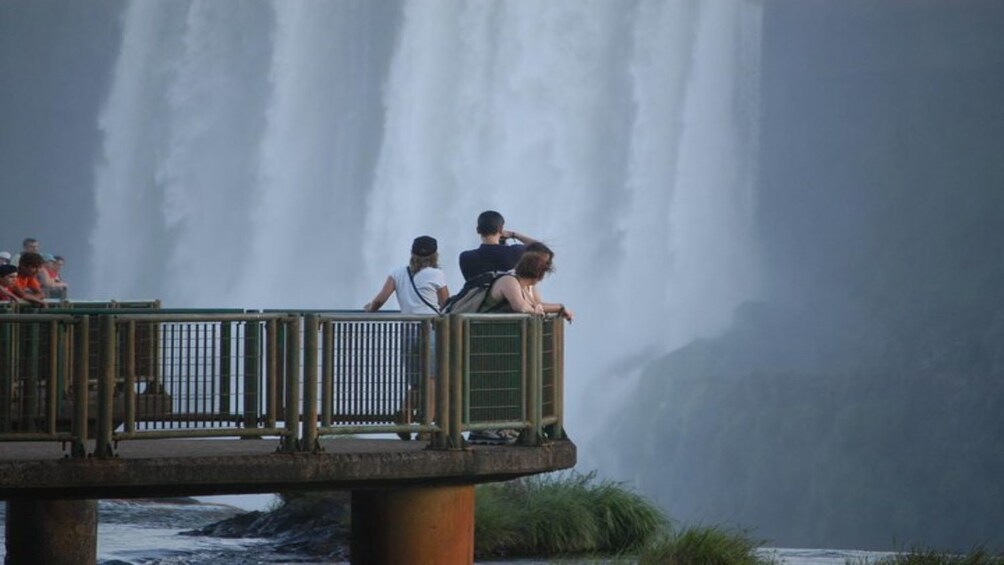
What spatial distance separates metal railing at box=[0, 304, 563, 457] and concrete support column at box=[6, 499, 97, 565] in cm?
366

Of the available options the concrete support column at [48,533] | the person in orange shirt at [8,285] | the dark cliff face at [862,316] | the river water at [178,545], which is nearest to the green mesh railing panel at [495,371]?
the person in orange shirt at [8,285]

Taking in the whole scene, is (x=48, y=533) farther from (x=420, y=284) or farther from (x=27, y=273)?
(x=420, y=284)

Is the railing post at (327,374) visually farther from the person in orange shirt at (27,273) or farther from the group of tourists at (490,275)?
the person in orange shirt at (27,273)

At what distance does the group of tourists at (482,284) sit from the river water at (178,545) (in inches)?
197

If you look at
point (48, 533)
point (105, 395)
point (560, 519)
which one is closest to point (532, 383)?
point (105, 395)

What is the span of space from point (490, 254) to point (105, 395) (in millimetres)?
3075

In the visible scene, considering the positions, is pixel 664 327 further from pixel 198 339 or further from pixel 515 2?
pixel 198 339

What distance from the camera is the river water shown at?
18.3 m

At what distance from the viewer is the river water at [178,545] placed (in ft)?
60.1

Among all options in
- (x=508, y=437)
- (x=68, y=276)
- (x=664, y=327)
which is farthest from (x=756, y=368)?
(x=508, y=437)

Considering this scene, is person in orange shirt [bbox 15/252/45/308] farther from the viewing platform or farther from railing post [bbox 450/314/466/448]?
railing post [bbox 450/314/466/448]

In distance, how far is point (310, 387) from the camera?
11.9 m

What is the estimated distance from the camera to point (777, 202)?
86.5 metres

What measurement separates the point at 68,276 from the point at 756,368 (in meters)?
28.4
